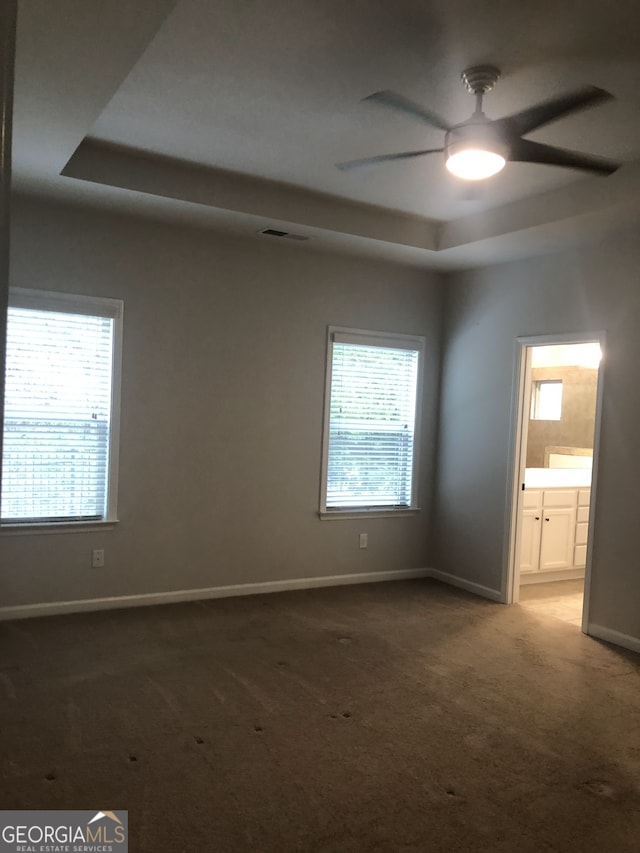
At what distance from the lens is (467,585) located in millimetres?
5621

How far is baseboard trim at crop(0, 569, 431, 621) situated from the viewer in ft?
14.4

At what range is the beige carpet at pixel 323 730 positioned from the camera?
7.95 feet

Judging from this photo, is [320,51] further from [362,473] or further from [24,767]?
[362,473]

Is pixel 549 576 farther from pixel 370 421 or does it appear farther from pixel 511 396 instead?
pixel 370 421

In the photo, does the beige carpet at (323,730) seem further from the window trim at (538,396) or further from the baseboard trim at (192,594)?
the window trim at (538,396)

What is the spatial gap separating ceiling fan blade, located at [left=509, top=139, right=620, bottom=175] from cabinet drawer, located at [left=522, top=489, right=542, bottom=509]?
3.13 m

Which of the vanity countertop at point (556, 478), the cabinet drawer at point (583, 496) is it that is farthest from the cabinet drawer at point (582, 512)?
the vanity countertop at point (556, 478)

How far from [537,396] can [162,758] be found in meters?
5.67

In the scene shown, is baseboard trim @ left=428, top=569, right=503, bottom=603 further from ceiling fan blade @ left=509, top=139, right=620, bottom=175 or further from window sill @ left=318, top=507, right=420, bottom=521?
ceiling fan blade @ left=509, top=139, right=620, bottom=175

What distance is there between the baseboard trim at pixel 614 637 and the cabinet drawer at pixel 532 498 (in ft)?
4.09

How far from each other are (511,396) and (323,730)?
3.10 meters

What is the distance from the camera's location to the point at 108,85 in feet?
9.00

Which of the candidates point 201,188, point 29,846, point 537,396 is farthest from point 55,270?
point 537,396

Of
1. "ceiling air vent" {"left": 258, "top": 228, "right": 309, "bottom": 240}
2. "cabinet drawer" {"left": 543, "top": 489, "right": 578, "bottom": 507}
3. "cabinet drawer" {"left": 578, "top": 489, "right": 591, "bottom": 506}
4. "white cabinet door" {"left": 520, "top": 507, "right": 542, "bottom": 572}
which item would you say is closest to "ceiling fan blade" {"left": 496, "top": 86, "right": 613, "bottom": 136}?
"ceiling air vent" {"left": 258, "top": 228, "right": 309, "bottom": 240}
